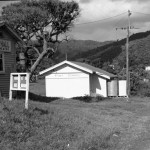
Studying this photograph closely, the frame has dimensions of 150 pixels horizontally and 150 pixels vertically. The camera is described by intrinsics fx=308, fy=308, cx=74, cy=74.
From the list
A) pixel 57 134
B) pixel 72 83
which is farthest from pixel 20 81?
pixel 72 83

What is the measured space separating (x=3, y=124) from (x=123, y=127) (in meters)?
6.14

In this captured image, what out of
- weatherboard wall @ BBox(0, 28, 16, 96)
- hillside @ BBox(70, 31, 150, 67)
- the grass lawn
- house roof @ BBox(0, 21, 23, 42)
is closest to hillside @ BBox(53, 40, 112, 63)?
hillside @ BBox(70, 31, 150, 67)

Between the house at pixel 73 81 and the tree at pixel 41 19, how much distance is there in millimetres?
11437

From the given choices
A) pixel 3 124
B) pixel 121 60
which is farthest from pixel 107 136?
pixel 121 60

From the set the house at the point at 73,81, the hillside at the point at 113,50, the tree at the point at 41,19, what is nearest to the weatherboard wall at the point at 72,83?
the house at the point at 73,81

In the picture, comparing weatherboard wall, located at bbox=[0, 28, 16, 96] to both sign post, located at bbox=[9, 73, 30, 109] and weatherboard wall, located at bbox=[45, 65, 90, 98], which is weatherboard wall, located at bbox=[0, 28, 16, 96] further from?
weatherboard wall, located at bbox=[45, 65, 90, 98]

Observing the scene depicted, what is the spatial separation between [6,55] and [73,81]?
1275 centimetres

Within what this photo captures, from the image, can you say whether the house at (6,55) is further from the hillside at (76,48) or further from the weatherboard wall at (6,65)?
the hillside at (76,48)

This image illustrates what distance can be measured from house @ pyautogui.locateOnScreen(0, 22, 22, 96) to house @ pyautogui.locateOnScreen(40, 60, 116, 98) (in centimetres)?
1124

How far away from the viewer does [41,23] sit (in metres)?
43.8

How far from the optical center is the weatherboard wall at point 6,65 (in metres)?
18.6

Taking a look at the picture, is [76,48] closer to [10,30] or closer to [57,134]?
[10,30]

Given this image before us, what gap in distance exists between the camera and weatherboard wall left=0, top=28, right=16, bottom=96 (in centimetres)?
1861

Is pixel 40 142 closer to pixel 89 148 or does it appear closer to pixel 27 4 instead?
pixel 89 148
